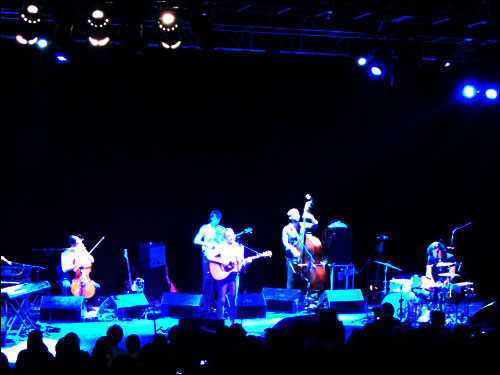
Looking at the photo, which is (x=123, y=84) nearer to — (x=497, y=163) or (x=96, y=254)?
→ (x=96, y=254)

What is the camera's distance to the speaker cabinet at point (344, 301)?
467 inches

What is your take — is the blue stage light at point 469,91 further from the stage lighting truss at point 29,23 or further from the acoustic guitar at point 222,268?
the stage lighting truss at point 29,23

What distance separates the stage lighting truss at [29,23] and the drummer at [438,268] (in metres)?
7.55

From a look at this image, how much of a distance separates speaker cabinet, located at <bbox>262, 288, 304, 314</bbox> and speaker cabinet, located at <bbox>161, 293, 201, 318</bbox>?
148 centimetres

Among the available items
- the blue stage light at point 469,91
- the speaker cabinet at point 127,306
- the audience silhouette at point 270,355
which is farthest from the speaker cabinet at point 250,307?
the blue stage light at point 469,91

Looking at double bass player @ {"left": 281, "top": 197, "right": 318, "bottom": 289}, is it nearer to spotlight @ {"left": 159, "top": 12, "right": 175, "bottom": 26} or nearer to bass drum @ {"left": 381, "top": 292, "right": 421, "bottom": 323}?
bass drum @ {"left": 381, "top": 292, "right": 421, "bottom": 323}

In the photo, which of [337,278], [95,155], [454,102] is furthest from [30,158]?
[454,102]

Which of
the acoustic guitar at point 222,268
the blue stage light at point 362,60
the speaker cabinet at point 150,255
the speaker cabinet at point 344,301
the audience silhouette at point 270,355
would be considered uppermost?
the blue stage light at point 362,60

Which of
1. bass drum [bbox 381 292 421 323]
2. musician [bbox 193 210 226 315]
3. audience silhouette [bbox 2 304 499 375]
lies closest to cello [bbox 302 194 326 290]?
bass drum [bbox 381 292 421 323]

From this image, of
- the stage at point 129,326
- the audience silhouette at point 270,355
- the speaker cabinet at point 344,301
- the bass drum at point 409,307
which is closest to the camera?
the audience silhouette at point 270,355

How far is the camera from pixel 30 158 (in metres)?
12.8

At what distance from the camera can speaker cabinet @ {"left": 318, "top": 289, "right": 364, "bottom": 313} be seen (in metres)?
11.9

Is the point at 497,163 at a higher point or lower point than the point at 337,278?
higher

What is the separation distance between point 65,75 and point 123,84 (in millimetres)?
1100
